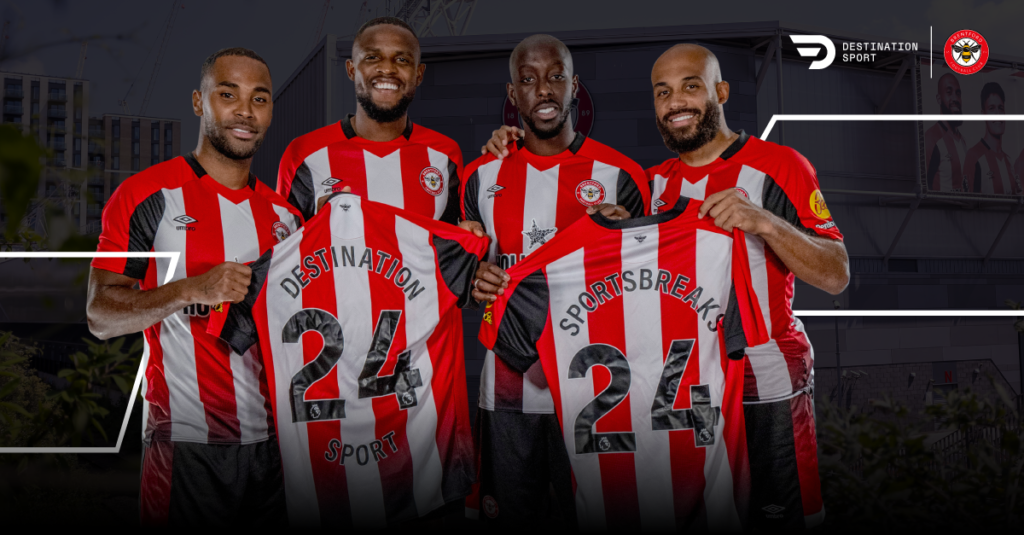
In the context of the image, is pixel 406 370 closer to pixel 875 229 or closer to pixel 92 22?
pixel 92 22

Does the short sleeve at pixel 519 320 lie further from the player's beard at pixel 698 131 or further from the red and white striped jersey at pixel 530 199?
the player's beard at pixel 698 131

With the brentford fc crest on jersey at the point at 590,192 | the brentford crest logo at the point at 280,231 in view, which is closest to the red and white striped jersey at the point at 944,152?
the brentford fc crest on jersey at the point at 590,192

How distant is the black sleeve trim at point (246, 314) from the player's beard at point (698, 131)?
143 cm

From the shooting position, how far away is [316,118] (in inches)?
225

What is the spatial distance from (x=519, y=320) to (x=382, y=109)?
3.24 ft

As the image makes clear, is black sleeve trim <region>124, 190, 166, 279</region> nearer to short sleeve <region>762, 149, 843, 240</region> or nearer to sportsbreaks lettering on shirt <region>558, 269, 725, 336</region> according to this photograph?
sportsbreaks lettering on shirt <region>558, 269, 725, 336</region>

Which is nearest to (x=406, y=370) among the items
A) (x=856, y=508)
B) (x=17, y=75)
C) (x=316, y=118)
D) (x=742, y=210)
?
(x=742, y=210)

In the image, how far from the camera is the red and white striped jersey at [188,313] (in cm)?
211

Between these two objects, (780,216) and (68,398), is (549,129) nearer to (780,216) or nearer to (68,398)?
(780,216)

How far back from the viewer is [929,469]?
2207 mm

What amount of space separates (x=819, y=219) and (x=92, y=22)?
3.17 m

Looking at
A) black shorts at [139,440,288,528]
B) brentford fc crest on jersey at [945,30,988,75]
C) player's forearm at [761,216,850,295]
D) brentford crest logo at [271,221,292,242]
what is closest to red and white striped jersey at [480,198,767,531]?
player's forearm at [761,216,850,295]

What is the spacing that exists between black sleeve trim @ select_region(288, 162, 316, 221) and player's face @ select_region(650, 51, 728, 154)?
133cm

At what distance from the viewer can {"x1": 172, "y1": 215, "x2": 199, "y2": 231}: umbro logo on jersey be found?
2.16 meters
